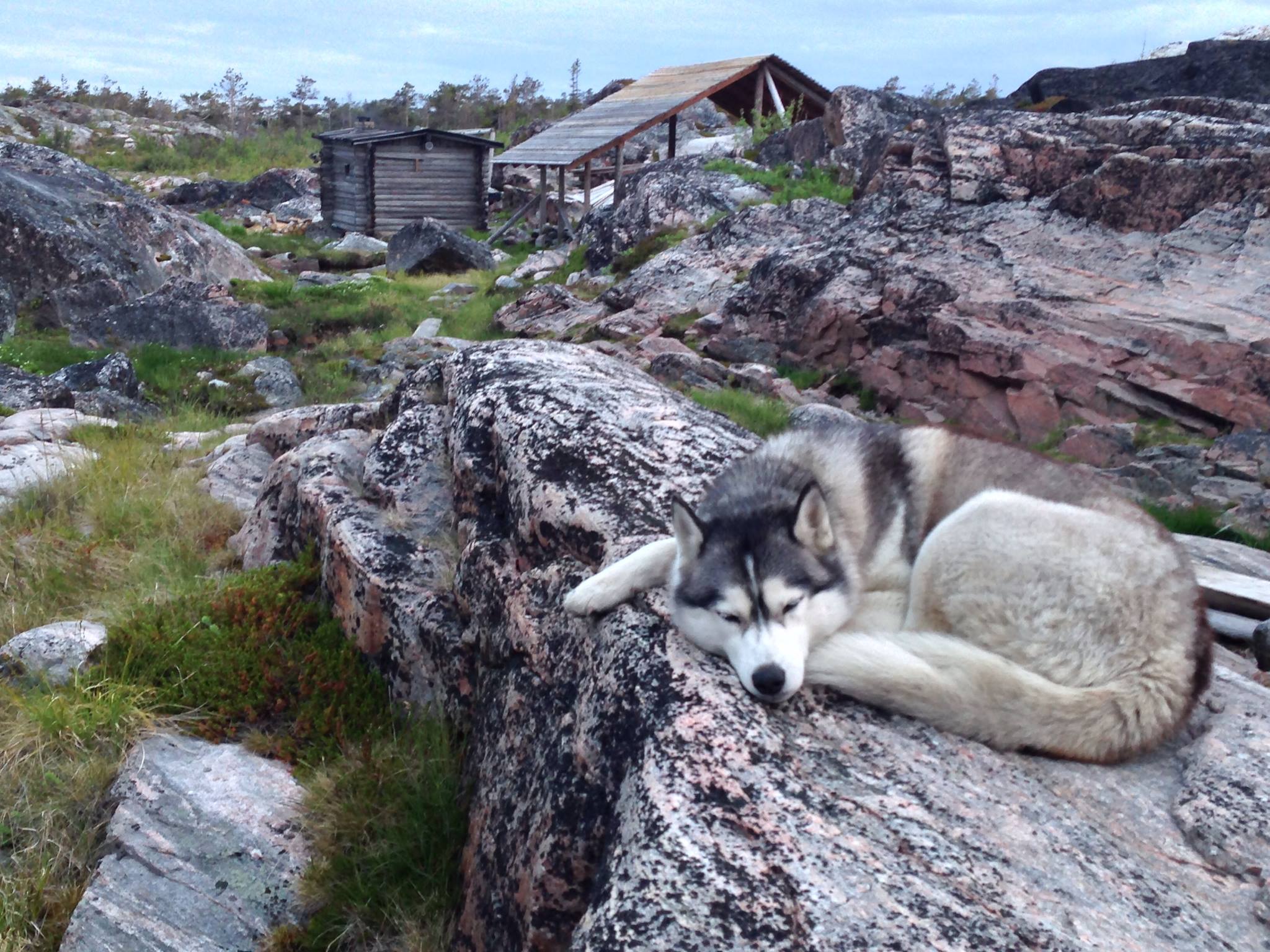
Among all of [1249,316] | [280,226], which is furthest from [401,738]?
[280,226]

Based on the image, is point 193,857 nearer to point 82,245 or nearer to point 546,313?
point 546,313

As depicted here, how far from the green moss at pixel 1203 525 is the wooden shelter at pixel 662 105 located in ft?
56.2

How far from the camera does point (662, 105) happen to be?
2341cm

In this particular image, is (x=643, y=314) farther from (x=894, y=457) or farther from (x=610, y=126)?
(x=610, y=126)

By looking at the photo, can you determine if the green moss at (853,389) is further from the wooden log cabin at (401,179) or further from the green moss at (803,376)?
the wooden log cabin at (401,179)

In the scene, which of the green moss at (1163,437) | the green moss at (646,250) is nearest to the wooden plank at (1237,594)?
the green moss at (1163,437)

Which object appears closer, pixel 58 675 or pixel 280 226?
pixel 58 675

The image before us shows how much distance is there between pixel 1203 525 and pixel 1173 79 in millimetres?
17669

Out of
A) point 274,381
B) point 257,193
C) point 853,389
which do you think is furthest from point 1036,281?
point 257,193

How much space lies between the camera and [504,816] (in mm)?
3369

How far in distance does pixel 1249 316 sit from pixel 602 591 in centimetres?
824

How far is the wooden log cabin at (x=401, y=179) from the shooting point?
30891mm

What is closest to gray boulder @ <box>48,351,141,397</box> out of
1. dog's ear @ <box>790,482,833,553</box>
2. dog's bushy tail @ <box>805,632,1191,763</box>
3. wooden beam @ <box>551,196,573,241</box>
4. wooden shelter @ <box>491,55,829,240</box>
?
dog's ear @ <box>790,482,833,553</box>

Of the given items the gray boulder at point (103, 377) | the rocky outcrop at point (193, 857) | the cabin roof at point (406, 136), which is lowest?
the rocky outcrop at point (193, 857)
